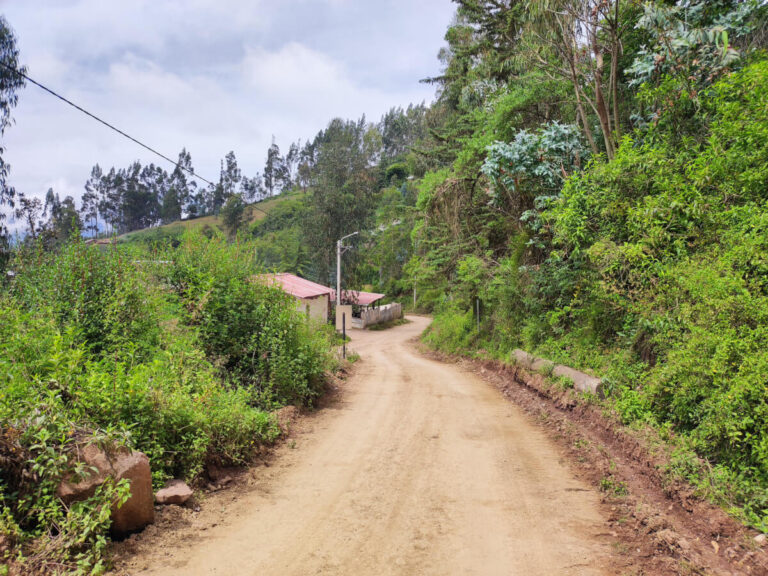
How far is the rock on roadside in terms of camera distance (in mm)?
5055

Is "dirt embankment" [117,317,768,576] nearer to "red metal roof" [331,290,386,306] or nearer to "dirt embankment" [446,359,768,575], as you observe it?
"dirt embankment" [446,359,768,575]

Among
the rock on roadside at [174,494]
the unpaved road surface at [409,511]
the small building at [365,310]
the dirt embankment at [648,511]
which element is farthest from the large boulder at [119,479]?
the small building at [365,310]

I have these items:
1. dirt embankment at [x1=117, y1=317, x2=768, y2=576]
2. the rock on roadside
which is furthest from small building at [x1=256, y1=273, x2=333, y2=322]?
the rock on roadside

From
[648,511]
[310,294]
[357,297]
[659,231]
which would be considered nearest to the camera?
[648,511]

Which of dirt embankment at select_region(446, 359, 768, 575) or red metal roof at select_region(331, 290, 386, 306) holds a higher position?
red metal roof at select_region(331, 290, 386, 306)

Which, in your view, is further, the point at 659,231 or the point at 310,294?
the point at 310,294

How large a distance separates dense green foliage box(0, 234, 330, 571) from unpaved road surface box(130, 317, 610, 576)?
0.83 m

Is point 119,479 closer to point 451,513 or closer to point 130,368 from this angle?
point 130,368

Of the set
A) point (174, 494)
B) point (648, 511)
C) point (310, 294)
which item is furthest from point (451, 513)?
point (310, 294)

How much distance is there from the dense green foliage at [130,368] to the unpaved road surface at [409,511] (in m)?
0.83

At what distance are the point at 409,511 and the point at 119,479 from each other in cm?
295

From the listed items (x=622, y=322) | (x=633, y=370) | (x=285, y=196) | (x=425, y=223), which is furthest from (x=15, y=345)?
(x=285, y=196)

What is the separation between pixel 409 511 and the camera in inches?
204

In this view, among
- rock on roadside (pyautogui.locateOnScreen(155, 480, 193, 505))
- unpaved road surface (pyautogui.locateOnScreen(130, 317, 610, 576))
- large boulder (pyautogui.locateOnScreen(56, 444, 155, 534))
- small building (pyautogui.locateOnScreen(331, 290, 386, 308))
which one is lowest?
unpaved road surface (pyautogui.locateOnScreen(130, 317, 610, 576))
